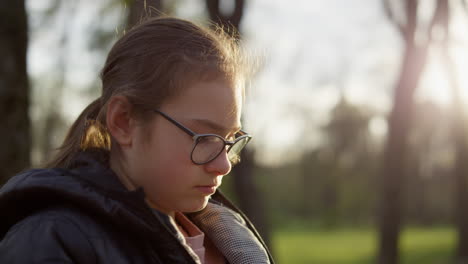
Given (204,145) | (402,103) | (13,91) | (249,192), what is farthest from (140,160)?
(402,103)

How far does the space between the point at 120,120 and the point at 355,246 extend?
22152mm

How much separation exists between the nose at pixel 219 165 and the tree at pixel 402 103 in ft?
26.5

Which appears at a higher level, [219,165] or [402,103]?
[219,165]

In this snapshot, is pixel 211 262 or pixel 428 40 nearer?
pixel 211 262

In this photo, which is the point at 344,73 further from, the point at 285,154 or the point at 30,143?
the point at 30,143

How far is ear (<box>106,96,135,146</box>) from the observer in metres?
2.18

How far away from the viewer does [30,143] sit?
4418 millimetres

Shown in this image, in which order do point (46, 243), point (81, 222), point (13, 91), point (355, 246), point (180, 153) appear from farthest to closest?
point (355, 246) < point (13, 91) < point (180, 153) < point (81, 222) < point (46, 243)

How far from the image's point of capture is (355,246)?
2336 cm

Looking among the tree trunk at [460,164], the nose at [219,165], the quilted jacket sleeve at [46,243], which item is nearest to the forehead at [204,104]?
the nose at [219,165]

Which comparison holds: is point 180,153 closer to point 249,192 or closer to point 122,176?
point 122,176

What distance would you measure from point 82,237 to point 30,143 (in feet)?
8.92

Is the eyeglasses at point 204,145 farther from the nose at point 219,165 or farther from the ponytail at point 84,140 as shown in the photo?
the ponytail at point 84,140

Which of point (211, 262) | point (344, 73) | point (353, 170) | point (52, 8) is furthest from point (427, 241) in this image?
point (211, 262)
